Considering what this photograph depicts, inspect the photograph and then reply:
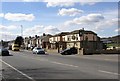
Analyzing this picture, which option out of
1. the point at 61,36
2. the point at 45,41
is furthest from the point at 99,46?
the point at 45,41

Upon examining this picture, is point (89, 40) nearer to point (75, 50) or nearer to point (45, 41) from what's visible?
point (75, 50)

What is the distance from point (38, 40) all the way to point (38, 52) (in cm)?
9742

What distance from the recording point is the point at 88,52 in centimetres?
5872

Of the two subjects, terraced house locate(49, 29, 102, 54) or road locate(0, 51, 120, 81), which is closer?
road locate(0, 51, 120, 81)

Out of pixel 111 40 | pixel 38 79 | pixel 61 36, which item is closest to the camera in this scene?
pixel 38 79

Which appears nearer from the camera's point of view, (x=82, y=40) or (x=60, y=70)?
(x=60, y=70)

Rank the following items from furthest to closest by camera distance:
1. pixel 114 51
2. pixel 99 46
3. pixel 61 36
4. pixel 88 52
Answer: pixel 61 36, pixel 99 46, pixel 114 51, pixel 88 52

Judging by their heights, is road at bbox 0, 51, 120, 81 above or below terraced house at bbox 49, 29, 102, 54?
below

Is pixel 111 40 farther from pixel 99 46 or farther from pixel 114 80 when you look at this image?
pixel 114 80

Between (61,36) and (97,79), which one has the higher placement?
(61,36)

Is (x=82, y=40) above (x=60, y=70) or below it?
above

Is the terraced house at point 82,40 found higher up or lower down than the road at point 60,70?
higher up

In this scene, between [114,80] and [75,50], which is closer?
[114,80]

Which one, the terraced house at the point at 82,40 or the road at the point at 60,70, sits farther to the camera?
the terraced house at the point at 82,40
